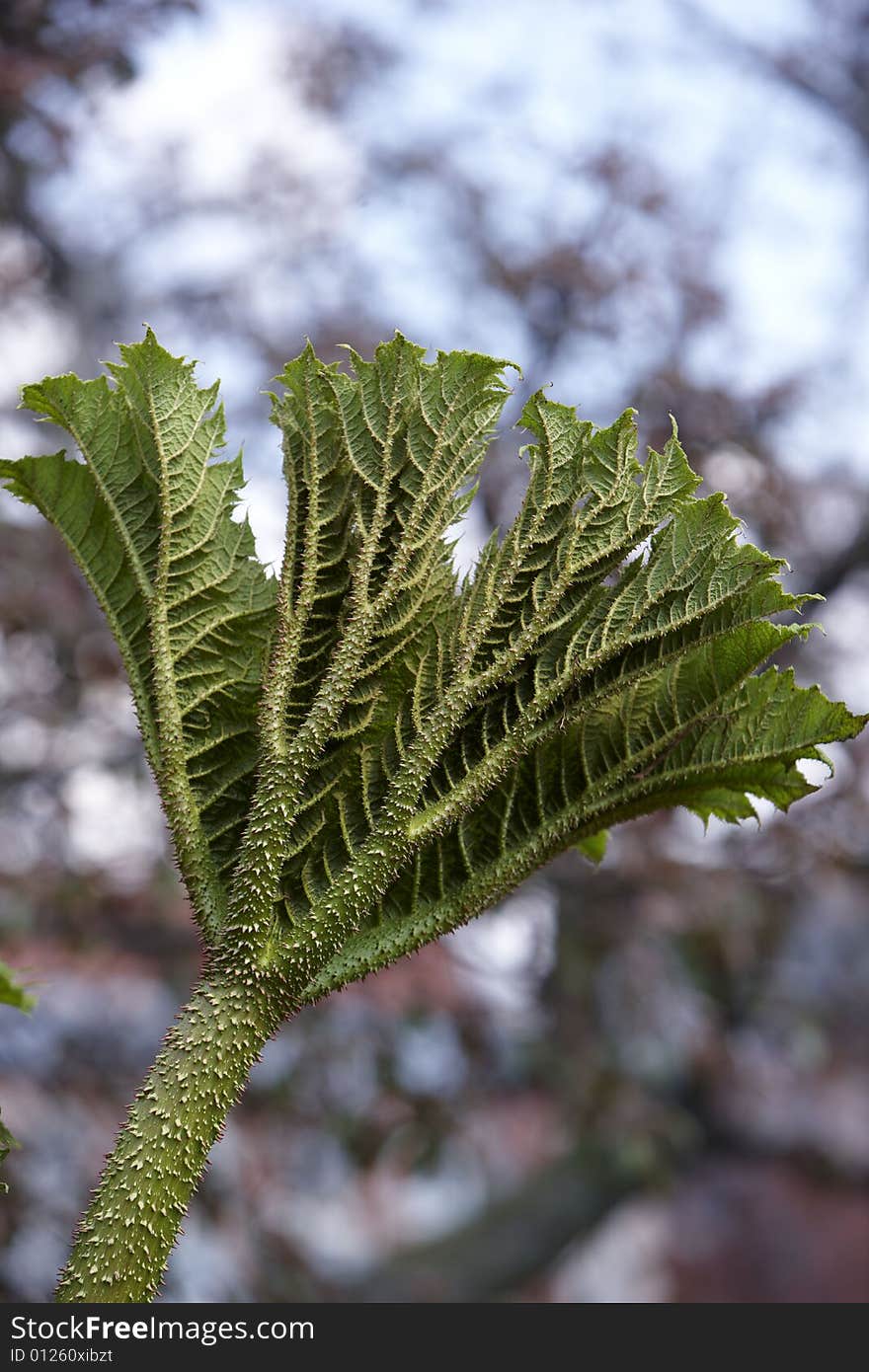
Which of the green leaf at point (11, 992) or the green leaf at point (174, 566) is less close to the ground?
the green leaf at point (174, 566)

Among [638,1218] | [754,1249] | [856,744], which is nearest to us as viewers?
[856,744]

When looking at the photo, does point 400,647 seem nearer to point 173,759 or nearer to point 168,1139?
point 173,759

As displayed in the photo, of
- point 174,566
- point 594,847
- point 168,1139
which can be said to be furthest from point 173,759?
point 594,847

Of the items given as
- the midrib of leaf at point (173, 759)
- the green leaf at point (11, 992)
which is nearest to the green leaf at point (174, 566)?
the midrib of leaf at point (173, 759)

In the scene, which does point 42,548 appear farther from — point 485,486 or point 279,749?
point 279,749

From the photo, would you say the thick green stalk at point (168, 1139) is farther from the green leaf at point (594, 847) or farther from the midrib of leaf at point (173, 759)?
the green leaf at point (594, 847)

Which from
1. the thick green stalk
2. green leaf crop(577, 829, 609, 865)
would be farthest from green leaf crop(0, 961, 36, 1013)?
green leaf crop(577, 829, 609, 865)

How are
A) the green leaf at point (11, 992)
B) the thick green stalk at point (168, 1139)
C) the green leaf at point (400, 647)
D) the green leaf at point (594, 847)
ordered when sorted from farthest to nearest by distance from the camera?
1. the green leaf at point (594, 847)
2. the green leaf at point (400, 647)
3. the thick green stalk at point (168, 1139)
4. the green leaf at point (11, 992)
